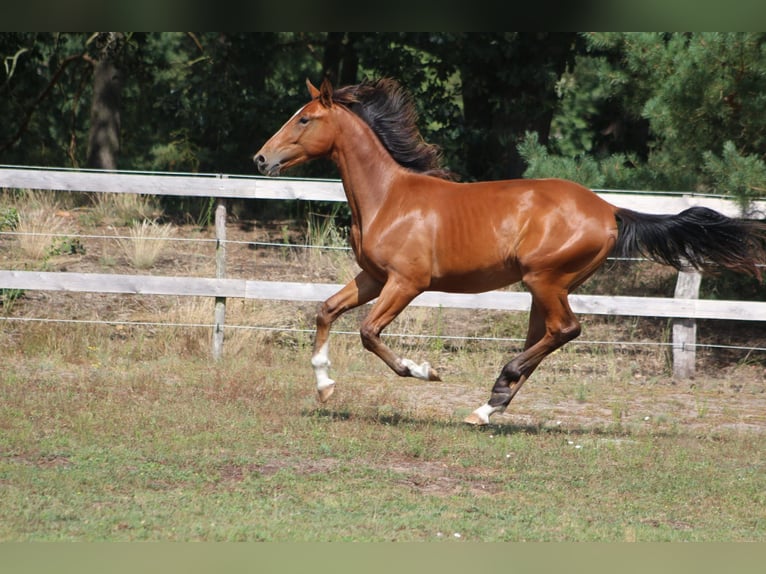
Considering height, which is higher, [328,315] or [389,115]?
[389,115]

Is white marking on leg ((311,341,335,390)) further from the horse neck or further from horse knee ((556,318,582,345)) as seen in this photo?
horse knee ((556,318,582,345))

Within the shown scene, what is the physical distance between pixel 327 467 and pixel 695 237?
134 inches

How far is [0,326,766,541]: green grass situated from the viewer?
5035 millimetres

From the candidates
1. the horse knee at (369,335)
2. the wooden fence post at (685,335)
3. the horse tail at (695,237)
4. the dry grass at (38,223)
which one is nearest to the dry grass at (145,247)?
the dry grass at (38,223)

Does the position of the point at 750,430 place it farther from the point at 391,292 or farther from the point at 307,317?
the point at 307,317

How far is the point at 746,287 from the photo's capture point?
1141cm

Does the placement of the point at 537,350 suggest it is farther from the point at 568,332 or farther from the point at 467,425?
the point at 467,425

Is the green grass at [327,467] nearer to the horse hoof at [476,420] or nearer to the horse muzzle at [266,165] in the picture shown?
the horse hoof at [476,420]

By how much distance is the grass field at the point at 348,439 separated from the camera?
514cm

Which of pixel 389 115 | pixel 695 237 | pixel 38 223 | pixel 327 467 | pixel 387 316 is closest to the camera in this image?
pixel 327 467

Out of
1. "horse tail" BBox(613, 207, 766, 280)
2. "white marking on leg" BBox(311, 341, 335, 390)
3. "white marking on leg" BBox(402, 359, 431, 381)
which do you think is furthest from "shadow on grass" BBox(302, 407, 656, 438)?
"horse tail" BBox(613, 207, 766, 280)

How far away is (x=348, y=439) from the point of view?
676cm

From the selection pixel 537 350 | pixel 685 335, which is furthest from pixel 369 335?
pixel 685 335

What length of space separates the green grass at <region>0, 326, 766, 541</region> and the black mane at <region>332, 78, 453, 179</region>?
206cm
